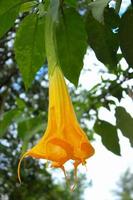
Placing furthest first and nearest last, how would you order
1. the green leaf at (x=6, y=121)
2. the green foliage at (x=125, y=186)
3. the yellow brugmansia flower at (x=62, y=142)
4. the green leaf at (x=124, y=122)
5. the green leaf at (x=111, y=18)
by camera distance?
the green foliage at (x=125, y=186)
the green leaf at (x=6, y=121)
the green leaf at (x=124, y=122)
the green leaf at (x=111, y=18)
the yellow brugmansia flower at (x=62, y=142)

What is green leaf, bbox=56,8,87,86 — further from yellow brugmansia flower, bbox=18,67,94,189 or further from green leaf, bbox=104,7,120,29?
yellow brugmansia flower, bbox=18,67,94,189

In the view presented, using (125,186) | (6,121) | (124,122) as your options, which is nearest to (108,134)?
(124,122)

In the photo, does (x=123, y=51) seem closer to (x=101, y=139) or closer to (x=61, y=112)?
(x=61, y=112)

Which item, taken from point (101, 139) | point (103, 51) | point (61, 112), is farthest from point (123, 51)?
point (101, 139)

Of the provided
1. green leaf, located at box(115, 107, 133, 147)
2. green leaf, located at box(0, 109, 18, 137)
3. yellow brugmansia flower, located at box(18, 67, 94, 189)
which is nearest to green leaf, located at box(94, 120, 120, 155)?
green leaf, located at box(115, 107, 133, 147)

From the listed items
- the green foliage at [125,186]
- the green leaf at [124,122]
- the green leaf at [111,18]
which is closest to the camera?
the green leaf at [111,18]

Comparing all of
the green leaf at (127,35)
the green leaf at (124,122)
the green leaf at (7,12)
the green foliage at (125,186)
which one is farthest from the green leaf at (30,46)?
the green foliage at (125,186)

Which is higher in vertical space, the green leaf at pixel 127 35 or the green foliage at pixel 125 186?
the green leaf at pixel 127 35

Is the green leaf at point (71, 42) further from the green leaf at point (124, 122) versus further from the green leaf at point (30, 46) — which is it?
the green leaf at point (124, 122)
